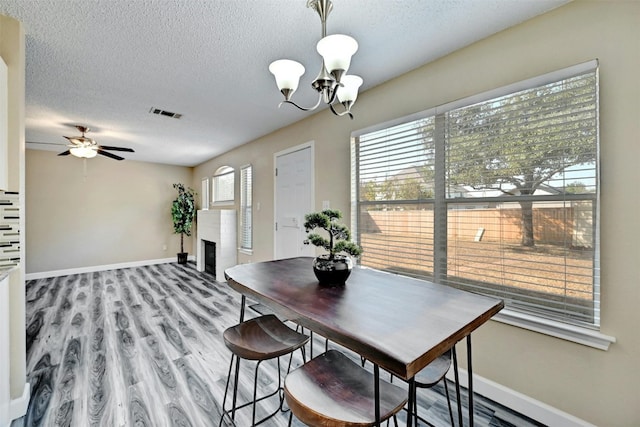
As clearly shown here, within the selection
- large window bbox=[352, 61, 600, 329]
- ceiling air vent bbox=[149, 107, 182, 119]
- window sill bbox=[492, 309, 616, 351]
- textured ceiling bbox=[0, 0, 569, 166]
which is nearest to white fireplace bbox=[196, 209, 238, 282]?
ceiling air vent bbox=[149, 107, 182, 119]

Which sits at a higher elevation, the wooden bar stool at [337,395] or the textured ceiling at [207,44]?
the textured ceiling at [207,44]

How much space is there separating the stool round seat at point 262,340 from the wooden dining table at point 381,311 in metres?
0.28

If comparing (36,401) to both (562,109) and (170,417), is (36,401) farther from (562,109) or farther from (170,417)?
(562,109)

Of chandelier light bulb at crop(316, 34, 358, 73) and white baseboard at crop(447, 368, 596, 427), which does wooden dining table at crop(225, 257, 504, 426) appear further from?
chandelier light bulb at crop(316, 34, 358, 73)

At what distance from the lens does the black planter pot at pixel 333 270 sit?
1378mm

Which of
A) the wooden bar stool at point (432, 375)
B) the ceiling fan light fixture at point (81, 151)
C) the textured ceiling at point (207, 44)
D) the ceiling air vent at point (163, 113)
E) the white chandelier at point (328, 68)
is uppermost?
the ceiling air vent at point (163, 113)

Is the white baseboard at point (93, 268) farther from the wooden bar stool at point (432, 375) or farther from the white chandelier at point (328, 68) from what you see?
the wooden bar stool at point (432, 375)

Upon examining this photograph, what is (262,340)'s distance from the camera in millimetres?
1421

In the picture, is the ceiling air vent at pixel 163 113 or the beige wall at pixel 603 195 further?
the ceiling air vent at pixel 163 113

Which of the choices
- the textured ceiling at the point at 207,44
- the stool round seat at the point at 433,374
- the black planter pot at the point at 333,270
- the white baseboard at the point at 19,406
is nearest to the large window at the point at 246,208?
the textured ceiling at the point at 207,44

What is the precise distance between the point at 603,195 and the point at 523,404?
132 cm

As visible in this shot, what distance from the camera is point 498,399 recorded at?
1775 mm

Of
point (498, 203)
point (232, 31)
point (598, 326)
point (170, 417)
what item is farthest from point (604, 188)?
point (170, 417)

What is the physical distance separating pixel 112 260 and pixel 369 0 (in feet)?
21.9
